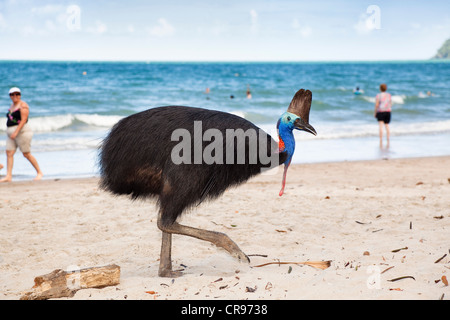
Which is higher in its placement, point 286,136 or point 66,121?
point 286,136

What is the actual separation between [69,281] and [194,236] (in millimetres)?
952

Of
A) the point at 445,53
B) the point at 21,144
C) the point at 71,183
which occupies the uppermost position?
the point at 445,53

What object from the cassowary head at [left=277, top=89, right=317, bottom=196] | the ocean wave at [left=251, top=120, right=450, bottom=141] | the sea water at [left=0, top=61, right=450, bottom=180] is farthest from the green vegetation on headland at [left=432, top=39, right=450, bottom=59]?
the cassowary head at [left=277, top=89, right=317, bottom=196]

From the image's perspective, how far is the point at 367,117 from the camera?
20375 millimetres

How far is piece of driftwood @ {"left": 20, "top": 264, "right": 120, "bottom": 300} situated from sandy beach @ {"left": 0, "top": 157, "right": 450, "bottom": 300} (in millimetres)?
88

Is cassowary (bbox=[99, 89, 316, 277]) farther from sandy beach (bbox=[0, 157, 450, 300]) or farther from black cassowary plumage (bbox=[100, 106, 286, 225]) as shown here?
sandy beach (bbox=[0, 157, 450, 300])

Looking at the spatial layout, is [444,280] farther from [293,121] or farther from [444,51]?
[444,51]

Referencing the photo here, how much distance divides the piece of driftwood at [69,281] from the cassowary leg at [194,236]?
0.46 m

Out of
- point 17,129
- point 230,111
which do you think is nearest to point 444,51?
point 230,111

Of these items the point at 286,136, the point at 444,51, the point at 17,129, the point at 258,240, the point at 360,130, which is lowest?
the point at 258,240

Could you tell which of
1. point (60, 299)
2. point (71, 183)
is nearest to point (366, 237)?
Answer: point (60, 299)

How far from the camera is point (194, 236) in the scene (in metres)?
4.13
